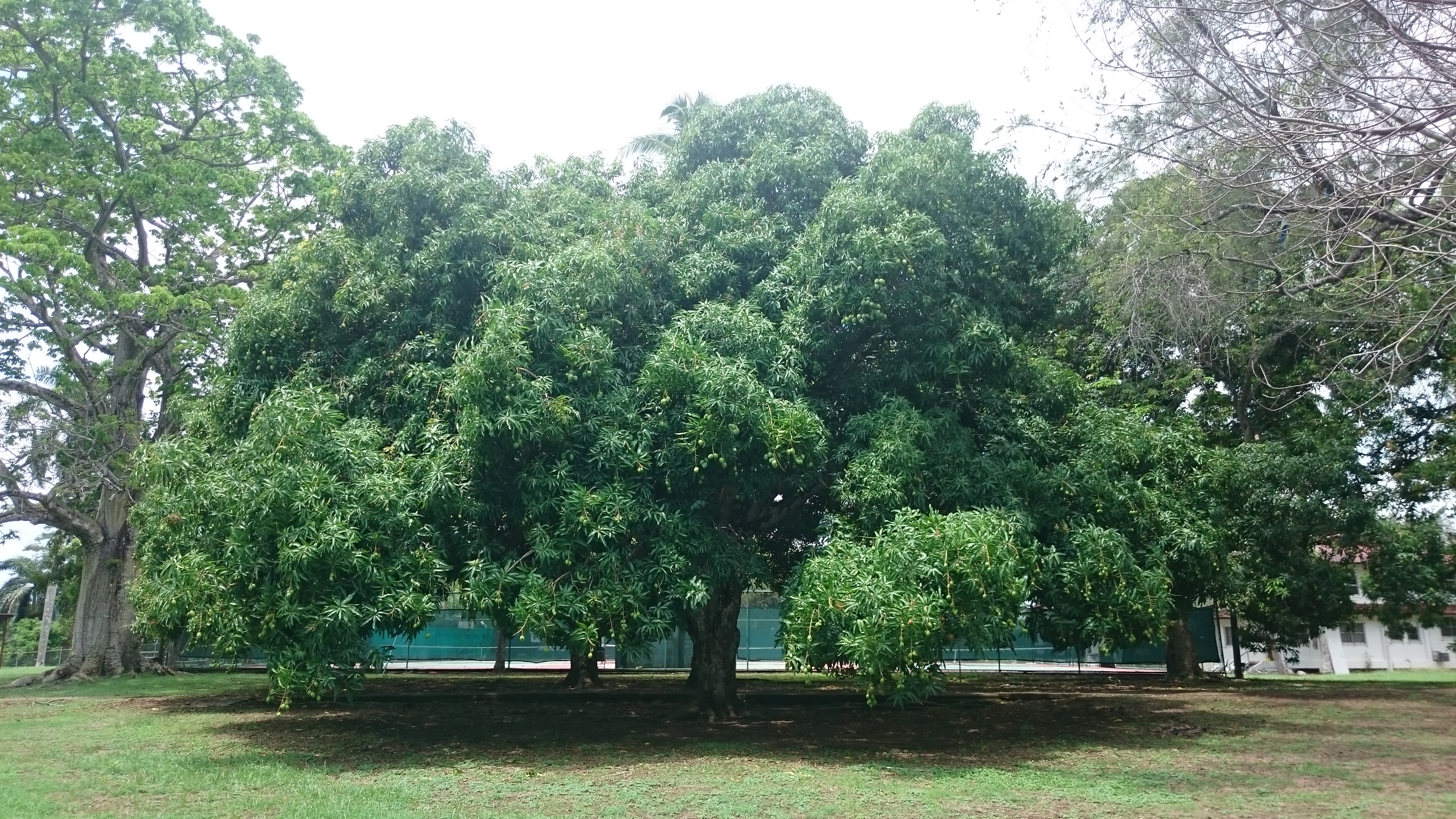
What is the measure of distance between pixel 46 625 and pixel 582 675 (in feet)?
69.8

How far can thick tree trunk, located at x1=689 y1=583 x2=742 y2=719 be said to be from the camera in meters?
13.5

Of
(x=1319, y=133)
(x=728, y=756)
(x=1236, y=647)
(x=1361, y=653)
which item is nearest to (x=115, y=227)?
(x=728, y=756)

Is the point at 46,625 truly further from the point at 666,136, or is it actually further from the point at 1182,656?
the point at 1182,656

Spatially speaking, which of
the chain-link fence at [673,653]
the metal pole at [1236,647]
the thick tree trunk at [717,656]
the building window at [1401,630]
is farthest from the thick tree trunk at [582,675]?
the building window at [1401,630]

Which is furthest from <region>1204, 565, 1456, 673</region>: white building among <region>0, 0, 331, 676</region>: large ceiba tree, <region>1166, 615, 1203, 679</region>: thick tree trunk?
<region>0, 0, 331, 676</region>: large ceiba tree

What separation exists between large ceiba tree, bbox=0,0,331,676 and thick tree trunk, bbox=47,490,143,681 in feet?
0.12

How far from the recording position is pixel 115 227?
20.5 metres

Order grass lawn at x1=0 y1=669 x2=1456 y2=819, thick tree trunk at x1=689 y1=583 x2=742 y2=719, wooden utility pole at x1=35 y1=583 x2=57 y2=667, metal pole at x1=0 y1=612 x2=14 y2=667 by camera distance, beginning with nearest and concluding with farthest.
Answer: grass lawn at x1=0 y1=669 x2=1456 y2=819 < thick tree trunk at x1=689 y1=583 x2=742 y2=719 < metal pole at x1=0 y1=612 x2=14 y2=667 < wooden utility pole at x1=35 y1=583 x2=57 y2=667

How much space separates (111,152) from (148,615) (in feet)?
39.8

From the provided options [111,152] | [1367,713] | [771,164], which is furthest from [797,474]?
[111,152]

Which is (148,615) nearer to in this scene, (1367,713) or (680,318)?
(680,318)

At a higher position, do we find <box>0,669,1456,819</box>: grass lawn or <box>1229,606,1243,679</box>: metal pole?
<box>1229,606,1243,679</box>: metal pole

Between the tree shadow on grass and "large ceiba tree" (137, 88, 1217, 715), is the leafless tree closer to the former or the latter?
"large ceiba tree" (137, 88, 1217, 715)

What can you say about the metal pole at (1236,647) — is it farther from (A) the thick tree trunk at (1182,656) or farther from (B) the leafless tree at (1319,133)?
(B) the leafless tree at (1319,133)
